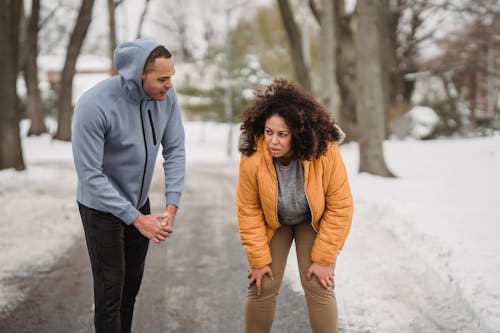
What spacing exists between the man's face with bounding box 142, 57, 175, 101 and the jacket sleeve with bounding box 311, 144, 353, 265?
1.00m

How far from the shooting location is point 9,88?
490 inches

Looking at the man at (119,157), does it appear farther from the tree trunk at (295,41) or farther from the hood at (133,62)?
the tree trunk at (295,41)

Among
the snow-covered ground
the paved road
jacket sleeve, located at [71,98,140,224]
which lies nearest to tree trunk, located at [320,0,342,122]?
the snow-covered ground

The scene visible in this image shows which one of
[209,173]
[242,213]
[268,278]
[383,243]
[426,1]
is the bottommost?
[209,173]

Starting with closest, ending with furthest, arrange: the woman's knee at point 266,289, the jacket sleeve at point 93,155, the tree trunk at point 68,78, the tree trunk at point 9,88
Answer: the jacket sleeve at point 93,155, the woman's knee at point 266,289, the tree trunk at point 9,88, the tree trunk at point 68,78

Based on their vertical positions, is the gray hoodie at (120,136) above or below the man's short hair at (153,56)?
below

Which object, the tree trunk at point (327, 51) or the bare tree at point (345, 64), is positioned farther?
the bare tree at point (345, 64)

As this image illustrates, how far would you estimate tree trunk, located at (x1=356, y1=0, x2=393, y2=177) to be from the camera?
1206 centimetres

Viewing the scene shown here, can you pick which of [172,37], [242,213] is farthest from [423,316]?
[172,37]

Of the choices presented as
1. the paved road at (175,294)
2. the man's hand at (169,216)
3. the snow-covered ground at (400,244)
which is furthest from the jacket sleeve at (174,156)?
the snow-covered ground at (400,244)

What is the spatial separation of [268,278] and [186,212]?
6295mm

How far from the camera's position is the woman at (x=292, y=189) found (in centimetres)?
303

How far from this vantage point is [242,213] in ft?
10.4

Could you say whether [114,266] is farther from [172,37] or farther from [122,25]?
[172,37]
